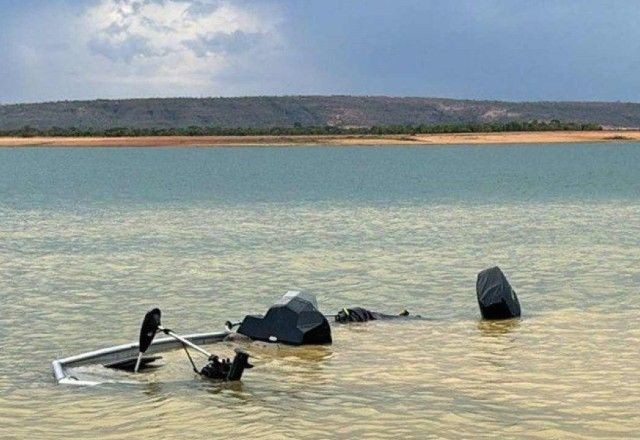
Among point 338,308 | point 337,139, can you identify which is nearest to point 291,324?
point 338,308

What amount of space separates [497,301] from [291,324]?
10.8 feet

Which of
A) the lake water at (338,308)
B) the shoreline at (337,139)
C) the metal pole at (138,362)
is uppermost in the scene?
the shoreline at (337,139)

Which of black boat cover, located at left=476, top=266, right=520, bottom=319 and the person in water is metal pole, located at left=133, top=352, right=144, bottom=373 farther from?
black boat cover, located at left=476, top=266, right=520, bottom=319

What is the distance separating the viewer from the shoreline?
433 ft

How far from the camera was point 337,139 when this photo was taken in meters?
140

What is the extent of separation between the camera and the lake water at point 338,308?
11984mm

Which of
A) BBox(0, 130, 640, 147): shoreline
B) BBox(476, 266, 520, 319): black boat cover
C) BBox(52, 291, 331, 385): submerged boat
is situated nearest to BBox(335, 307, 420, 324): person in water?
BBox(52, 291, 331, 385): submerged boat

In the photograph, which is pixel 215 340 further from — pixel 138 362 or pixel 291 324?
pixel 138 362

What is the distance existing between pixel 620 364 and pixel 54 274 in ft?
39.8

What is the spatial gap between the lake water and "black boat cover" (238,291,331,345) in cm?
26

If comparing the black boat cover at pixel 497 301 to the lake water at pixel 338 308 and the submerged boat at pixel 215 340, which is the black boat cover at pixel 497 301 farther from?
the submerged boat at pixel 215 340

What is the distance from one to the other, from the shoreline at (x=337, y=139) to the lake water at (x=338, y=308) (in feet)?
293

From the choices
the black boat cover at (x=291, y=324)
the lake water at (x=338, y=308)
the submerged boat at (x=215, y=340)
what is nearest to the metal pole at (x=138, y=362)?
the submerged boat at (x=215, y=340)

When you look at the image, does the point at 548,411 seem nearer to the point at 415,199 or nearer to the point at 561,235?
the point at 561,235
